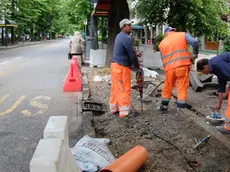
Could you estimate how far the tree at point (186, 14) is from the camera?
1536 centimetres

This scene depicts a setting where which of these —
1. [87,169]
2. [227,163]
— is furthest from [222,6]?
[87,169]

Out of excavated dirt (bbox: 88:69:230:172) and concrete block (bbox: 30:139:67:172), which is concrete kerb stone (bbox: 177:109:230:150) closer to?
excavated dirt (bbox: 88:69:230:172)

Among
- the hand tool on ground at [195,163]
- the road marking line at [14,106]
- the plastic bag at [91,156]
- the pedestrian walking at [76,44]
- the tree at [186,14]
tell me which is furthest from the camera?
the tree at [186,14]

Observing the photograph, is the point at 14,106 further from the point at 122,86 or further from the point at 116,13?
the point at 116,13

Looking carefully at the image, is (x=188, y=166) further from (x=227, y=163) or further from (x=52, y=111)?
(x=52, y=111)

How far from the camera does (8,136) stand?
546 centimetres

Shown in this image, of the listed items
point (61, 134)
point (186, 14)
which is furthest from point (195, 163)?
point (186, 14)

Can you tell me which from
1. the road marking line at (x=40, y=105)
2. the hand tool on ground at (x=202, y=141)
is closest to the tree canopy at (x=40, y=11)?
the road marking line at (x=40, y=105)

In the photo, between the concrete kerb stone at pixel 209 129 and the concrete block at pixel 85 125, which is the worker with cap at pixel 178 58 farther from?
the concrete block at pixel 85 125

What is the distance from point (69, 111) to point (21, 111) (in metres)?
1.04

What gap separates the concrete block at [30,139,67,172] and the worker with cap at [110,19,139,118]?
3682 mm

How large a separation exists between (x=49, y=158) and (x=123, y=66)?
4205 millimetres

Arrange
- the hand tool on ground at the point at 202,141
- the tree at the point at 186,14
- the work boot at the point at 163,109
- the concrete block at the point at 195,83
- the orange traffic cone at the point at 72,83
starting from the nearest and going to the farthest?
the hand tool on ground at the point at 202,141 < the work boot at the point at 163,109 < the concrete block at the point at 195,83 < the orange traffic cone at the point at 72,83 < the tree at the point at 186,14

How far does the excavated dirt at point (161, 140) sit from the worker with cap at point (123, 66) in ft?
1.11
